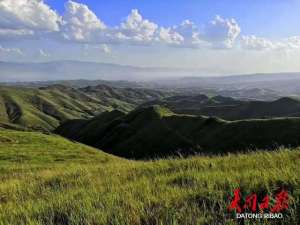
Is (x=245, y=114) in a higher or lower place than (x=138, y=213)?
lower

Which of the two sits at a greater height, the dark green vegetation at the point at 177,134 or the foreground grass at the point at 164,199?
the foreground grass at the point at 164,199

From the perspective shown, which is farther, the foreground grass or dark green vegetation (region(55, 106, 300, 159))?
dark green vegetation (region(55, 106, 300, 159))

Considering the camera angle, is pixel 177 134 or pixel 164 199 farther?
pixel 177 134

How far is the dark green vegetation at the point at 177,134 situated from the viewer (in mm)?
71438

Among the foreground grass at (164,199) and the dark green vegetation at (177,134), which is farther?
the dark green vegetation at (177,134)

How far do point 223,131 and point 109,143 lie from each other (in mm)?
39068

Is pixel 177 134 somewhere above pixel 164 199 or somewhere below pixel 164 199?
below

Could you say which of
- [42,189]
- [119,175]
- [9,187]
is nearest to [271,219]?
[119,175]

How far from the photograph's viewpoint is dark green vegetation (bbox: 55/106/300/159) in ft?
234

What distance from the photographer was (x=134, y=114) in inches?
4737

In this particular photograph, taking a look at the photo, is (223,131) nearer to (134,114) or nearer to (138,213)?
(134,114)

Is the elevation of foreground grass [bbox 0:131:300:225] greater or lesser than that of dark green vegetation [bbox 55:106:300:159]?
greater

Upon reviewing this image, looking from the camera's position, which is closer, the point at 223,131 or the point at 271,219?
the point at 271,219

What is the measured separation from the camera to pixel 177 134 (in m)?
93.2
